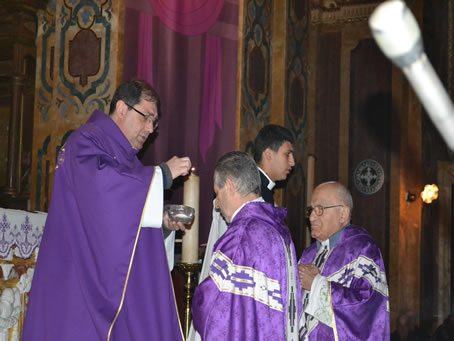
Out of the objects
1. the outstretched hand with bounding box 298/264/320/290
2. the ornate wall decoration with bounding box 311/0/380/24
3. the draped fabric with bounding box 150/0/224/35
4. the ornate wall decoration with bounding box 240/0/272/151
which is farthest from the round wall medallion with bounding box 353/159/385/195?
the outstretched hand with bounding box 298/264/320/290

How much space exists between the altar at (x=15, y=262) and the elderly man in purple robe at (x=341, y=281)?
4.94 ft

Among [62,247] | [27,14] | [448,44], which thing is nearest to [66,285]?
[62,247]

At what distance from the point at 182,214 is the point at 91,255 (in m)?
0.44

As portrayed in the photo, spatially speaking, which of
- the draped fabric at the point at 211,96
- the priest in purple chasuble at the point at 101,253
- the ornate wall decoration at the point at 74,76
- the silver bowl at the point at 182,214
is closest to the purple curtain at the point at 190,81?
the draped fabric at the point at 211,96

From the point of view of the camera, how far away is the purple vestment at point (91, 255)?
2559 millimetres

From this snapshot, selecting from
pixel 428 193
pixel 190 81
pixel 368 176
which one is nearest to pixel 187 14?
pixel 190 81

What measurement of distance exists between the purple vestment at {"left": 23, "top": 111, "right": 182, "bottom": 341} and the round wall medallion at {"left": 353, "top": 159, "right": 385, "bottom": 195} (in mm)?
8215

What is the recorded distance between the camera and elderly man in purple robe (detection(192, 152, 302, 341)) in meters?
2.57

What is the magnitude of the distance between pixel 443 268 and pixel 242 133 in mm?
6850

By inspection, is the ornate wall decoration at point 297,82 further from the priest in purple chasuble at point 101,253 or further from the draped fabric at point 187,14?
the priest in purple chasuble at point 101,253

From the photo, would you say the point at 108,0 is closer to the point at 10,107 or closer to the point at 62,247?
the point at 62,247

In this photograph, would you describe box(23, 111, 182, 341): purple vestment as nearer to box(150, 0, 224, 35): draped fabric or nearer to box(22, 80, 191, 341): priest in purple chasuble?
box(22, 80, 191, 341): priest in purple chasuble

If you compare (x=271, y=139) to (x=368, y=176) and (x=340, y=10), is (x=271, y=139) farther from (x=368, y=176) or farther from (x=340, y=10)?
(x=340, y=10)

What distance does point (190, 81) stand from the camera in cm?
485
